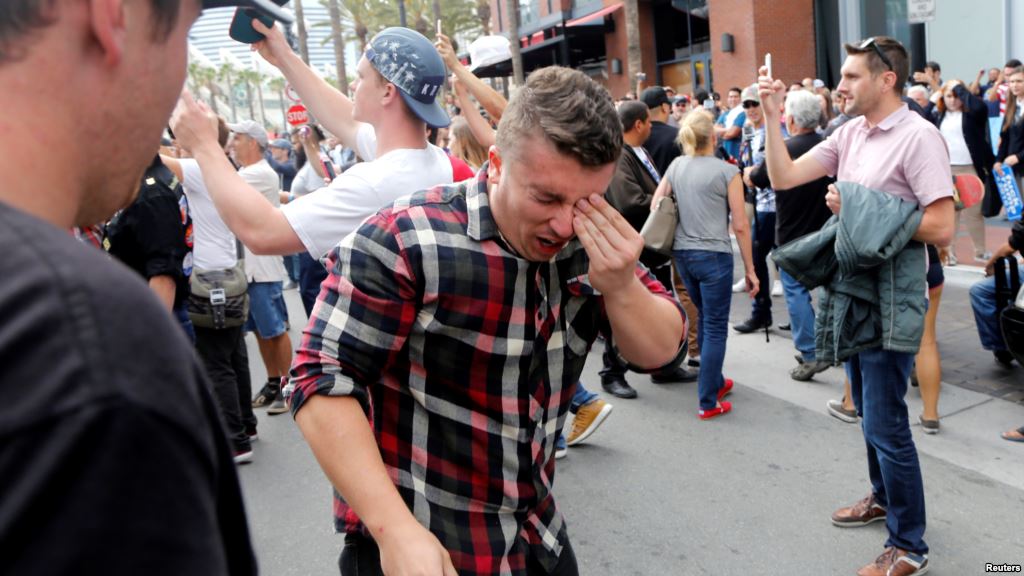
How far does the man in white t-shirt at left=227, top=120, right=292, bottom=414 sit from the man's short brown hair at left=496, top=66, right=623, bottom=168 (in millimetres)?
4550

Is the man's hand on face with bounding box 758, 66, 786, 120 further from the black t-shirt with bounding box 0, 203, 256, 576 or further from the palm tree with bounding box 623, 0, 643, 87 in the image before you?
the palm tree with bounding box 623, 0, 643, 87

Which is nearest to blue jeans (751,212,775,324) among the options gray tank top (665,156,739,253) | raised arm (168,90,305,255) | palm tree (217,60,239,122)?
gray tank top (665,156,739,253)

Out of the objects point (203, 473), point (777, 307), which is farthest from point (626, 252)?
point (777, 307)

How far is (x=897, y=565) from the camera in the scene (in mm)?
3502

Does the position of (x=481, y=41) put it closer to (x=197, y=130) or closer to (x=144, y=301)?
(x=197, y=130)

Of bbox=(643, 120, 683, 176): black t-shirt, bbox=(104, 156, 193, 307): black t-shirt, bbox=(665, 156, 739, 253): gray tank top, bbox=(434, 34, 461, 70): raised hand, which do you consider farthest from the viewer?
bbox=(643, 120, 683, 176): black t-shirt

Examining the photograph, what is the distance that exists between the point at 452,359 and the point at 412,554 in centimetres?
43

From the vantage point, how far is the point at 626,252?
5.89ft

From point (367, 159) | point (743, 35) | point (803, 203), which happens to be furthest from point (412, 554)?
point (743, 35)

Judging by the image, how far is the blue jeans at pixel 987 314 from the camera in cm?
583

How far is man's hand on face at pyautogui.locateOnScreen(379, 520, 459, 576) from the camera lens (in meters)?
1.64

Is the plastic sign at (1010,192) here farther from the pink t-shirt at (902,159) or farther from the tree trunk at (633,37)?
the tree trunk at (633,37)

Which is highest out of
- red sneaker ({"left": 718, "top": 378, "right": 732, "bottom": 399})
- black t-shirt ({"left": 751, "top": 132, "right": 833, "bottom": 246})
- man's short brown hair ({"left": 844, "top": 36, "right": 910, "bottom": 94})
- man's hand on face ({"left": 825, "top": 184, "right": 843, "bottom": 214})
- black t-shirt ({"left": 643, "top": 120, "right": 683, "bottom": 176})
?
man's short brown hair ({"left": 844, "top": 36, "right": 910, "bottom": 94})

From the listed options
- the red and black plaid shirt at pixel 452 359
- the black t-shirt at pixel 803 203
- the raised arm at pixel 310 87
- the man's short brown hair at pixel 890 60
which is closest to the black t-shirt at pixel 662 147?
the black t-shirt at pixel 803 203
